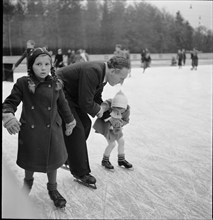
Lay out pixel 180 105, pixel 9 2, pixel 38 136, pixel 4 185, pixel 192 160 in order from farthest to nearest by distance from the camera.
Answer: pixel 180 105 < pixel 192 160 < pixel 38 136 < pixel 9 2 < pixel 4 185

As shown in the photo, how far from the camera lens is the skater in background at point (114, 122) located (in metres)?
0.77

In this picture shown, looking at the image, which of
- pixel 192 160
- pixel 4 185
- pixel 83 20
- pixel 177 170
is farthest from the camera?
pixel 192 160

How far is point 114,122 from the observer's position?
848 mm

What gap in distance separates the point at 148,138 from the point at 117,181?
2.20ft

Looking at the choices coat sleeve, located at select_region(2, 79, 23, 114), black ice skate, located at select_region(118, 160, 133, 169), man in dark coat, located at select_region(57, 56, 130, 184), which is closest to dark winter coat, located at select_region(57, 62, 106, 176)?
man in dark coat, located at select_region(57, 56, 130, 184)

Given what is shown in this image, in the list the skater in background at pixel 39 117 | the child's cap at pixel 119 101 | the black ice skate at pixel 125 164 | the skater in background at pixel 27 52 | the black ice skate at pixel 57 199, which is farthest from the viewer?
the black ice skate at pixel 125 164

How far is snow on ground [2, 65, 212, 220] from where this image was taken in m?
0.95

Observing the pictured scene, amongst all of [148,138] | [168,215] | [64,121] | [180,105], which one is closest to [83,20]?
[64,121]

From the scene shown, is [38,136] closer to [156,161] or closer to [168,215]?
[168,215]

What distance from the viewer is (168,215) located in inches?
43.0

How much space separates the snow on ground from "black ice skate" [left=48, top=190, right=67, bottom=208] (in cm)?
2

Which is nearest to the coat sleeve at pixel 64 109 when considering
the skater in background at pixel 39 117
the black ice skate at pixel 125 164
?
the skater in background at pixel 39 117

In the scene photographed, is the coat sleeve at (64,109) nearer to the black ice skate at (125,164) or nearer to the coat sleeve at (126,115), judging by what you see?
the coat sleeve at (126,115)

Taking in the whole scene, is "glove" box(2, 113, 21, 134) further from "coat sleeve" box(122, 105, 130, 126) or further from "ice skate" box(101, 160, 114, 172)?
"ice skate" box(101, 160, 114, 172)
